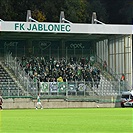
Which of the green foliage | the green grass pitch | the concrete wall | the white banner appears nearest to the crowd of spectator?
the concrete wall

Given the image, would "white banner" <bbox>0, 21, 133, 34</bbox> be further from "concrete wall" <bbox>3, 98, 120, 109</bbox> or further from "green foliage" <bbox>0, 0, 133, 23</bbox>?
"green foliage" <bbox>0, 0, 133, 23</bbox>

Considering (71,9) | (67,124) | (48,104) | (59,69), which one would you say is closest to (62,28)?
(59,69)

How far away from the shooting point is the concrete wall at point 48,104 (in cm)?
5844

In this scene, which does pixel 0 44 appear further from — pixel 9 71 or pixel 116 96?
pixel 116 96

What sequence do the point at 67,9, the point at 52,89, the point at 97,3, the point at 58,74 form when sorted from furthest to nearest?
Result: the point at 97,3 → the point at 67,9 → the point at 58,74 → the point at 52,89

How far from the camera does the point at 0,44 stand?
69250mm

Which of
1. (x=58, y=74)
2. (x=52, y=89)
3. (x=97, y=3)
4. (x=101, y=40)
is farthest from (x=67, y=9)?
(x=52, y=89)

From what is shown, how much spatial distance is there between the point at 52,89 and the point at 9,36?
11144 mm

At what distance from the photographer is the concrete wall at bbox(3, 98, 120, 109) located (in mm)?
58438

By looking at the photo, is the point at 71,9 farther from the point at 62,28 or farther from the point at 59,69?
the point at 62,28

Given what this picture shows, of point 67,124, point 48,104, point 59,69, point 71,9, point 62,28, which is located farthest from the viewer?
point 71,9

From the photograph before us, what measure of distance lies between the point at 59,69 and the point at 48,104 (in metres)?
8.37

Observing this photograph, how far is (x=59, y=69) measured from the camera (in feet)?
221

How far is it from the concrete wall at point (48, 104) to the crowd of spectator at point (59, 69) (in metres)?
3.34
